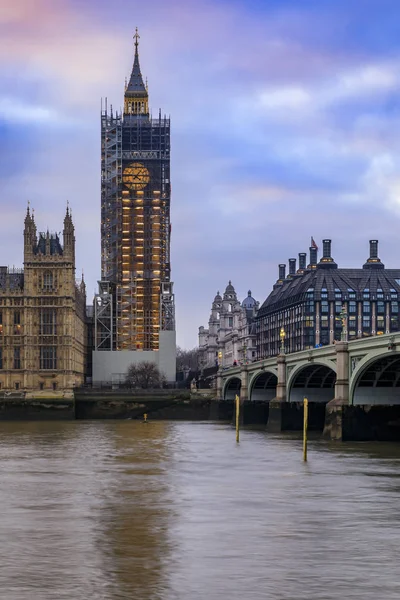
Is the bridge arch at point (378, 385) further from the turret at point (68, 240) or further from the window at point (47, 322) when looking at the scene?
the turret at point (68, 240)

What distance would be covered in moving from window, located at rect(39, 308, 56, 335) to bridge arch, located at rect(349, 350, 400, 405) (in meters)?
86.0

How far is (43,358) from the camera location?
154m

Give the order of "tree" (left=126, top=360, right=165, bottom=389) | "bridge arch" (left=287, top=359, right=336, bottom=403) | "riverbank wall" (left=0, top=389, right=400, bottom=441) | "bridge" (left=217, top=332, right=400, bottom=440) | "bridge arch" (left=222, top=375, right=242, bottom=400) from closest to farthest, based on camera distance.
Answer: "bridge" (left=217, top=332, right=400, bottom=440) → "bridge arch" (left=287, top=359, right=336, bottom=403) → "riverbank wall" (left=0, top=389, right=400, bottom=441) → "bridge arch" (left=222, top=375, right=242, bottom=400) → "tree" (left=126, top=360, right=165, bottom=389)

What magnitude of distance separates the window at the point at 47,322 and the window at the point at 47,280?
329cm

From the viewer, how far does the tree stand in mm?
159500

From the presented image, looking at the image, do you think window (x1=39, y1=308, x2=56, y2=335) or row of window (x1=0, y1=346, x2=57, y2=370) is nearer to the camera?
row of window (x1=0, y1=346, x2=57, y2=370)

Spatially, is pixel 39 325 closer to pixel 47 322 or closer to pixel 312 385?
pixel 47 322

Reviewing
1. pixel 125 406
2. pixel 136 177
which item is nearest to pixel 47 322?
pixel 125 406

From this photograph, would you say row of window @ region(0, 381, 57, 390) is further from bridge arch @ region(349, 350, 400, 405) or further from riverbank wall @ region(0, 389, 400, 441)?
bridge arch @ region(349, 350, 400, 405)

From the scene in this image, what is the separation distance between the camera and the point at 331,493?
4097 cm

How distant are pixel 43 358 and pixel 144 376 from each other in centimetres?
1681

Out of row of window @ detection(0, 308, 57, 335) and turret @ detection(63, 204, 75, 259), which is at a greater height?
turret @ detection(63, 204, 75, 259)

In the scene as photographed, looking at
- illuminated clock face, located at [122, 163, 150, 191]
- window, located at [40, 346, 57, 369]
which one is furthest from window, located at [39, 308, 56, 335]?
illuminated clock face, located at [122, 163, 150, 191]

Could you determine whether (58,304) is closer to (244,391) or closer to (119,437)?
(244,391)
